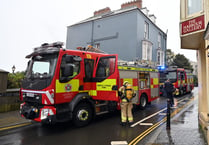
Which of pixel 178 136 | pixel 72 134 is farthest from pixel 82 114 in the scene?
pixel 178 136

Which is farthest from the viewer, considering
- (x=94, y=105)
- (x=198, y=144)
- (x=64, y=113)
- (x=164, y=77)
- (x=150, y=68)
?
(x=164, y=77)

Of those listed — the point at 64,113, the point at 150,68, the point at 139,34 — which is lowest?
the point at 64,113

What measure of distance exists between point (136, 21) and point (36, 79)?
13578mm

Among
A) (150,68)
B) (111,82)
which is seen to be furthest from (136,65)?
(111,82)

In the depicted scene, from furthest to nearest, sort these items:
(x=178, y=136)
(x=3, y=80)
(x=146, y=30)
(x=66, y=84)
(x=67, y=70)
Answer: (x=146, y=30) < (x=3, y=80) < (x=66, y=84) < (x=67, y=70) < (x=178, y=136)

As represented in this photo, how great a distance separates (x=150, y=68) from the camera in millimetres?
9039

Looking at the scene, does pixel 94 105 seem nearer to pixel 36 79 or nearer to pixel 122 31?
pixel 36 79

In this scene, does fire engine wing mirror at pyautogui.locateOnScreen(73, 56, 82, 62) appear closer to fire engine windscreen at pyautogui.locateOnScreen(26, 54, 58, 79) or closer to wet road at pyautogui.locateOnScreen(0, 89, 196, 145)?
fire engine windscreen at pyautogui.locateOnScreen(26, 54, 58, 79)

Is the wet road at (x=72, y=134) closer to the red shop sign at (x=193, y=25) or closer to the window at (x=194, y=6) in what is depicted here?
the red shop sign at (x=193, y=25)

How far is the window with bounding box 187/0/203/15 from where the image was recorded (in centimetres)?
472

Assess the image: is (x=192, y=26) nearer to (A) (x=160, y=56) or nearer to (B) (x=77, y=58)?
(B) (x=77, y=58)

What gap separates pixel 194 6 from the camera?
5.03 m

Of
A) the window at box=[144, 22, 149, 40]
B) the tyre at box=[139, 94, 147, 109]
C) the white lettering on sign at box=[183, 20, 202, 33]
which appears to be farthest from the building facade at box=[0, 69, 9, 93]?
the window at box=[144, 22, 149, 40]

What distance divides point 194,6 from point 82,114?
5.37 meters
